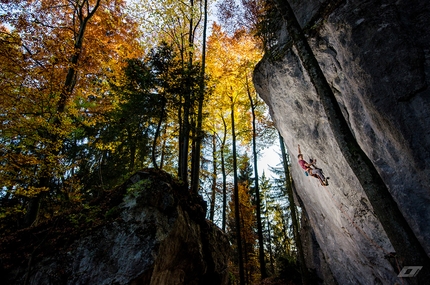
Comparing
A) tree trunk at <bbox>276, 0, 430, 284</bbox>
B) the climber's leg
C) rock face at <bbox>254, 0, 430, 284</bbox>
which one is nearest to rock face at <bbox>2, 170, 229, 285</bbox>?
the climber's leg

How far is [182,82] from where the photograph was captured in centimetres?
1034

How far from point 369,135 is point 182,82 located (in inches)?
319

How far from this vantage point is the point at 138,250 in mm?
5613

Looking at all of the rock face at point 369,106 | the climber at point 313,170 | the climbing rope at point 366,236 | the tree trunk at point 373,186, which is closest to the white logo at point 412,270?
the tree trunk at point 373,186

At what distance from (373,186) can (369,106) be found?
1966mm

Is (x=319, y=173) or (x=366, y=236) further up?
(x=319, y=173)

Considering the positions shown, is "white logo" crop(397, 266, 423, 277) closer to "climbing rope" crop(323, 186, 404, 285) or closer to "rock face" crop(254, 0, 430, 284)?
"rock face" crop(254, 0, 430, 284)

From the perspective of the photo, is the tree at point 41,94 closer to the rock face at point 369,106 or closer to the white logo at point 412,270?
the rock face at point 369,106

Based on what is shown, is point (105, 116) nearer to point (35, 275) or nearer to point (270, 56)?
point (35, 275)

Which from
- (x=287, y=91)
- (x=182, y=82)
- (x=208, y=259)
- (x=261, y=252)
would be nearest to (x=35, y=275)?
(x=208, y=259)

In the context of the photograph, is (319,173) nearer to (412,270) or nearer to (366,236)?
(366,236)

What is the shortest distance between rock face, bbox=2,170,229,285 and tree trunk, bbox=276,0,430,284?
5.20 m

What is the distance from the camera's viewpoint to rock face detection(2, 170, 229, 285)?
5180mm

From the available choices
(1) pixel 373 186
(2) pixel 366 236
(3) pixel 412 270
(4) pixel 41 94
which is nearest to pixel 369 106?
(1) pixel 373 186
